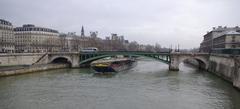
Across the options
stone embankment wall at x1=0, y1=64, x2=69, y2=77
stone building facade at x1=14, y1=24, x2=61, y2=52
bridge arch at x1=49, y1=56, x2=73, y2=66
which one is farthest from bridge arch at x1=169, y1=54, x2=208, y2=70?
stone building facade at x1=14, y1=24, x2=61, y2=52

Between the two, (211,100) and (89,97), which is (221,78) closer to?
(211,100)

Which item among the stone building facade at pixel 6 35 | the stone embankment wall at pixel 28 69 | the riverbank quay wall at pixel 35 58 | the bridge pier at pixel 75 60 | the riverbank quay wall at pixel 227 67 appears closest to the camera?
the riverbank quay wall at pixel 227 67

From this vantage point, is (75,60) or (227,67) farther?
(75,60)

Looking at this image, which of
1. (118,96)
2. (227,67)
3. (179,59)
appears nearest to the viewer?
(118,96)

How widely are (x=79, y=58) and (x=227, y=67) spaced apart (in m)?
31.3

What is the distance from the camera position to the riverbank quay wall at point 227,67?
80.4ft

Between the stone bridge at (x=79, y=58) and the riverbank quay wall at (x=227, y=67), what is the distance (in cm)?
432

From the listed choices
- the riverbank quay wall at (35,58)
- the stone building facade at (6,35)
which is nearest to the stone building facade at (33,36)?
the stone building facade at (6,35)

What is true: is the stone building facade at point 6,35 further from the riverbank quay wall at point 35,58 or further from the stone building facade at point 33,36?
the riverbank quay wall at point 35,58

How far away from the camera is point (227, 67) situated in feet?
99.3

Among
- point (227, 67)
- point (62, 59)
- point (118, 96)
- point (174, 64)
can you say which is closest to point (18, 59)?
point (62, 59)

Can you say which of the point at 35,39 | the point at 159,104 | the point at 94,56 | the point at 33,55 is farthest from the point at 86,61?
the point at 35,39

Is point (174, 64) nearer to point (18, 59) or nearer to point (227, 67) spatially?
point (227, 67)

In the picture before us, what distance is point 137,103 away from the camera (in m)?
18.9
